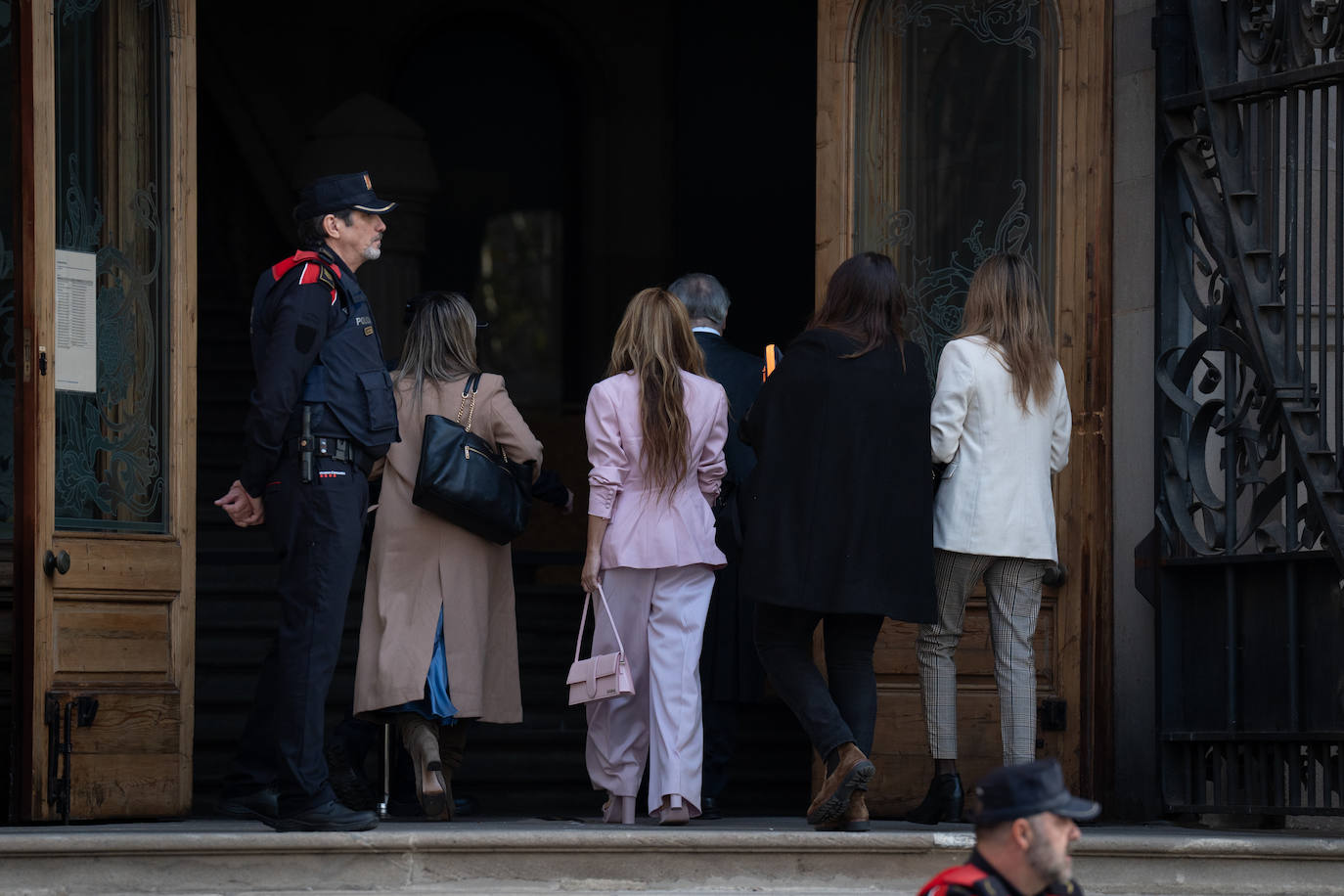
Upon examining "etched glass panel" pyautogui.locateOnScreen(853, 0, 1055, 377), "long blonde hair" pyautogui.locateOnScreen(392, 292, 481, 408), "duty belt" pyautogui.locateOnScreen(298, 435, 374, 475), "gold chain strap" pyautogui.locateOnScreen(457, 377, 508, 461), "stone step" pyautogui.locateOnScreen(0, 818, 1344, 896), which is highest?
"etched glass panel" pyautogui.locateOnScreen(853, 0, 1055, 377)

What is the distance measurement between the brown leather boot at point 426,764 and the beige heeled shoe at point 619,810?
0.49 metres

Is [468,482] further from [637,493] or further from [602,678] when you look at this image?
[602,678]

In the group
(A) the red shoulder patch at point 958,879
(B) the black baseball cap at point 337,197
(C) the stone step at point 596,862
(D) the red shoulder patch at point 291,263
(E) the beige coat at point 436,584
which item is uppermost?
(B) the black baseball cap at point 337,197

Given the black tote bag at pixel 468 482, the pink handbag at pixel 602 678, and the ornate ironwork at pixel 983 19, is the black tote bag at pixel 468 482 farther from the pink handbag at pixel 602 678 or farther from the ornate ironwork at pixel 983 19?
the ornate ironwork at pixel 983 19

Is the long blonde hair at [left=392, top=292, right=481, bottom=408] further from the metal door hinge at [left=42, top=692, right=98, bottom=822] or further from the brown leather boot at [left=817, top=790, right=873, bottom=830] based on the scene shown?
the brown leather boot at [left=817, top=790, right=873, bottom=830]

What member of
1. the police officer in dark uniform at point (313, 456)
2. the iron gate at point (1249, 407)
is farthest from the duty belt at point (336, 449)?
the iron gate at point (1249, 407)

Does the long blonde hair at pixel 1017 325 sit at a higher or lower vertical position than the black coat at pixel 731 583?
higher

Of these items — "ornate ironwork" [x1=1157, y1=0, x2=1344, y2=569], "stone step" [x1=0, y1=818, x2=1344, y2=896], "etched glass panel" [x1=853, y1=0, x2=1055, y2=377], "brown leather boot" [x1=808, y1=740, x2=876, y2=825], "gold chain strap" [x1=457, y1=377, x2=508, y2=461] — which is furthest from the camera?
"etched glass panel" [x1=853, y1=0, x2=1055, y2=377]

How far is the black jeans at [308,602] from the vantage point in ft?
19.3

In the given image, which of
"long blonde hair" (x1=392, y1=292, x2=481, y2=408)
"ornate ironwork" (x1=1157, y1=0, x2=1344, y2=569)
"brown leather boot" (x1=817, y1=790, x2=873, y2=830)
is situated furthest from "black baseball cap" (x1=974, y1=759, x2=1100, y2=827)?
"long blonde hair" (x1=392, y1=292, x2=481, y2=408)

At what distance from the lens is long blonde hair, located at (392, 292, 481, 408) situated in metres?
6.89

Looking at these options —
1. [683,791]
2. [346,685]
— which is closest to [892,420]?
[683,791]

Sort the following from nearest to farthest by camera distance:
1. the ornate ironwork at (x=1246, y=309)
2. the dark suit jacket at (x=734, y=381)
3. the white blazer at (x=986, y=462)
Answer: the white blazer at (x=986, y=462) → the ornate ironwork at (x=1246, y=309) → the dark suit jacket at (x=734, y=381)

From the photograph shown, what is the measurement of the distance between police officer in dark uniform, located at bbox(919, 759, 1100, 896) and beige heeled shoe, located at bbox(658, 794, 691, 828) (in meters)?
2.88
